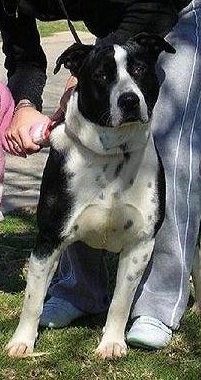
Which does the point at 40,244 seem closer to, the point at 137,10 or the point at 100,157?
the point at 100,157

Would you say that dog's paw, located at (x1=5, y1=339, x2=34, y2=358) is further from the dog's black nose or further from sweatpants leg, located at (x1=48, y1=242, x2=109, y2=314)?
the dog's black nose

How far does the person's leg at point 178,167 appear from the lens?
414 cm

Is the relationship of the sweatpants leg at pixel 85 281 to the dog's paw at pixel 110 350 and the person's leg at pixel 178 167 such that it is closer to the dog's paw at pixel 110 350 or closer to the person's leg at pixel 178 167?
the person's leg at pixel 178 167

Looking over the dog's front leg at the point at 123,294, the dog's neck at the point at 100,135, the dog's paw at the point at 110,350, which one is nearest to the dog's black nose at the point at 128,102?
the dog's neck at the point at 100,135

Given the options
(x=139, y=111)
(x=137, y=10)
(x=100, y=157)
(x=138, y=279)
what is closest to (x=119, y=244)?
(x=138, y=279)

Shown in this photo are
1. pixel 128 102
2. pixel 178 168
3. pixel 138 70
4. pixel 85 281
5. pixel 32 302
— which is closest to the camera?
pixel 128 102

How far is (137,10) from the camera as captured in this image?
378 cm

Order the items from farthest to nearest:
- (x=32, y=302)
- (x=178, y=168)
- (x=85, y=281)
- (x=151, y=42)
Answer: (x=85, y=281)
(x=178, y=168)
(x=32, y=302)
(x=151, y=42)

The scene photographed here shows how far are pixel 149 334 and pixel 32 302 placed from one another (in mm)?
538

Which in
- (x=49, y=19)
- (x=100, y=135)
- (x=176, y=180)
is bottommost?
(x=176, y=180)

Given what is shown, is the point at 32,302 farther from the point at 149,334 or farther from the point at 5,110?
the point at 5,110

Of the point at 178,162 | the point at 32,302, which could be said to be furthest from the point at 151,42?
the point at 32,302

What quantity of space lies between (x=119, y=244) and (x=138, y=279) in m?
0.17

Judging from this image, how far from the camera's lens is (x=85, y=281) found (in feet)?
Answer: 14.6
